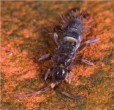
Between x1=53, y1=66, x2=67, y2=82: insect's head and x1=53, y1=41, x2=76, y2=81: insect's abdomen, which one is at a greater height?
x1=53, y1=41, x2=76, y2=81: insect's abdomen

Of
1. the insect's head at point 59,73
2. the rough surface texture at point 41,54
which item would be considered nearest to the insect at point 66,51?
the insect's head at point 59,73

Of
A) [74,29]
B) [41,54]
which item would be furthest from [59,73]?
[74,29]

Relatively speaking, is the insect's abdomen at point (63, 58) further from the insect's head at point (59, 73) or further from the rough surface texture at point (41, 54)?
the rough surface texture at point (41, 54)

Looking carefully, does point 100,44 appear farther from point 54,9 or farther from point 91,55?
point 54,9

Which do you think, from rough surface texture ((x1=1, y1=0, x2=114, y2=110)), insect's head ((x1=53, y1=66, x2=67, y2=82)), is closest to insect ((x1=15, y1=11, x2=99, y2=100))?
insect's head ((x1=53, y1=66, x2=67, y2=82))

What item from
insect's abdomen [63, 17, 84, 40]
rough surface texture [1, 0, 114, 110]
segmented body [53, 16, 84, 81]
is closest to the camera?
rough surface texture [1, 0, 114, 110]

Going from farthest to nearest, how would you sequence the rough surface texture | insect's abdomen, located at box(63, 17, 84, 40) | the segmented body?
insect's abdomen, located at box(63, 17, 84, 40)
the segmented body
the rough surface texture

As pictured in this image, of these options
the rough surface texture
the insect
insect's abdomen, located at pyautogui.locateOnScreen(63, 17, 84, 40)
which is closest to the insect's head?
the insect

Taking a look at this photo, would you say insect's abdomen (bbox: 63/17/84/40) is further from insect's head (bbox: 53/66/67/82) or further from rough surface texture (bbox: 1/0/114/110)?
insect's head (bbox: 53/66/67/82)

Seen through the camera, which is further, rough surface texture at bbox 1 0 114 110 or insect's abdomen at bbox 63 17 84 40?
insect's abdomen at bbox 63 17 84 40
